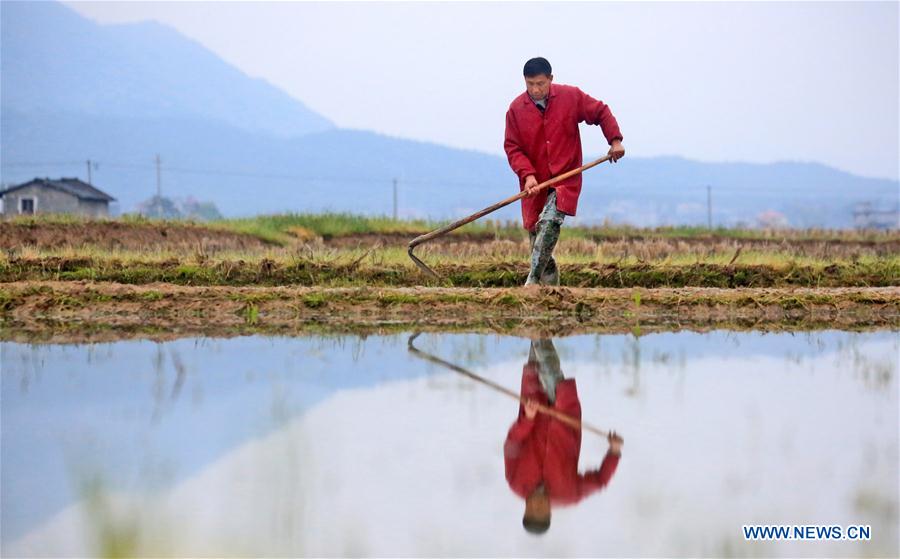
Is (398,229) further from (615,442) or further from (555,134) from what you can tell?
(615,442)

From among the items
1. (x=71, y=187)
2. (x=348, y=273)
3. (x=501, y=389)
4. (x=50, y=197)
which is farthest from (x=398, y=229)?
(x=71, y=187)

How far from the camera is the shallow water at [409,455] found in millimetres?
2953

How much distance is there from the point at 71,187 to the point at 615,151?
60801 mm

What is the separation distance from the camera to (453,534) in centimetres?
296

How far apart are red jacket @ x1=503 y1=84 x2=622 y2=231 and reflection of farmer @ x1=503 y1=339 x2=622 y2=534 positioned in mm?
4741

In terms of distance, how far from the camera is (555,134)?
9828 millimetres

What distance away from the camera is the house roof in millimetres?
65500

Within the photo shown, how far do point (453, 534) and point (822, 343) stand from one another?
16.3 feet

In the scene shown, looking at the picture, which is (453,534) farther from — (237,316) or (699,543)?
(237,316)

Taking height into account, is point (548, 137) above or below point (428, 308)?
above

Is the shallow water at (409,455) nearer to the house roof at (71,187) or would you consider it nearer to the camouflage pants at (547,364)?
the camouflage pants at (547,364)

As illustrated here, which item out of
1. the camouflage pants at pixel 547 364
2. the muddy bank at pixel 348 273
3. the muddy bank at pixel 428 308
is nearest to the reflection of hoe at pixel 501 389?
the camouflage pants at pixel 547 364

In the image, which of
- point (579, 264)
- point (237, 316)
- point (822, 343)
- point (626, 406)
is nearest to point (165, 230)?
point (579, 264)

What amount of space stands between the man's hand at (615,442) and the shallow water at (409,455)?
0.03 m
